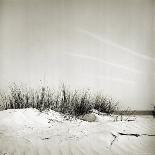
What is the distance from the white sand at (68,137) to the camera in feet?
A: 6.61

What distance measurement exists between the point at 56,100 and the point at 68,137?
1.44 meters

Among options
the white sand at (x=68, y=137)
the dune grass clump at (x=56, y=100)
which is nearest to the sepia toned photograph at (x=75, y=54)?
the dune grass clump at (x=56, y=100)

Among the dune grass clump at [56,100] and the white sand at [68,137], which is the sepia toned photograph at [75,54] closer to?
Answer: the dune grass clump at [56,100]

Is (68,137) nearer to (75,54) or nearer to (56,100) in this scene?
(56,100)

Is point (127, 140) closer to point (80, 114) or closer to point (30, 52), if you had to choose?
point (80, 114)

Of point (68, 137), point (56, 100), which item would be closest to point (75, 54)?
point (56, 100)

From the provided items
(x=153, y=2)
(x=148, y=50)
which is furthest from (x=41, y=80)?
(x=153, y=2)

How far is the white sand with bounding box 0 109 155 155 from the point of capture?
2014 mm

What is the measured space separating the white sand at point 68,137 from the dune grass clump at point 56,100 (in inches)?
25.4

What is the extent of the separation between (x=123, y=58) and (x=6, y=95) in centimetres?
165

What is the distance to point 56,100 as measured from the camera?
3.71 metres

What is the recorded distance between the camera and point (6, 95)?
12.1ft

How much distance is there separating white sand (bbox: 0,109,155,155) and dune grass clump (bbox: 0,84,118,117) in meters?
0.64

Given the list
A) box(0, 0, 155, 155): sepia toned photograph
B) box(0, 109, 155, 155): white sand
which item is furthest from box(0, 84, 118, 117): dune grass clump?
box(0, 109, 155, 155): white sand
